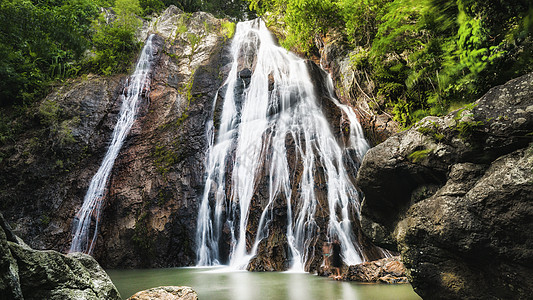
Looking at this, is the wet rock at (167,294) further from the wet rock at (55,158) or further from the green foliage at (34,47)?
the green foliage at (34,47)

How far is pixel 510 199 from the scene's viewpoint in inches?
100

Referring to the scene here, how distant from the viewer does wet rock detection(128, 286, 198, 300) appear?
11.7 ft

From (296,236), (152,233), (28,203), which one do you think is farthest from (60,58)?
(296,236)

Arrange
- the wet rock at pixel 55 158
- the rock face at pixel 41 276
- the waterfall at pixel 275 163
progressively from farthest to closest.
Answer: the wet rock at pixel 55 158 < the waterfall at pixel 275 163 < the rock face at pixel 41 276

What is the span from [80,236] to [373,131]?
1010cm

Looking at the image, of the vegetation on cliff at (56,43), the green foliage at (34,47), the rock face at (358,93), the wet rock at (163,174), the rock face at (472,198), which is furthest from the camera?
the vegetation on cliff at (56,43)

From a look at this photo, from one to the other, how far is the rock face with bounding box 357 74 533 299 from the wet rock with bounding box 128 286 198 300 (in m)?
2.68

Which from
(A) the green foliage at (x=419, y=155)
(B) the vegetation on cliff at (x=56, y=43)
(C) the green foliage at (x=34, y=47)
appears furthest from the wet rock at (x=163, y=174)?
(A) the green foliage at (x=419, y=155)

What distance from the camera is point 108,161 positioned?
11086mm

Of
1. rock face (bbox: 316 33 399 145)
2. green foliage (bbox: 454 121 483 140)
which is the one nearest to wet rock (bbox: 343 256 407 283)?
green foliage (bbox: 454 121 483 140)

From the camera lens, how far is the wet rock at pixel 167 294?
3559 mm

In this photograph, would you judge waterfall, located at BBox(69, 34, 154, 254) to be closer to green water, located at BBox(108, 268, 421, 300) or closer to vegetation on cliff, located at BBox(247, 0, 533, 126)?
green water, located at BBox(108, 268, 421, 300)

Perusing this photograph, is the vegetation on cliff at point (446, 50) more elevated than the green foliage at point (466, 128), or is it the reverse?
the vegetation on cliff at point (446, 50)

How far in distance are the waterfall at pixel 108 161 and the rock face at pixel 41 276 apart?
24.9 feet
